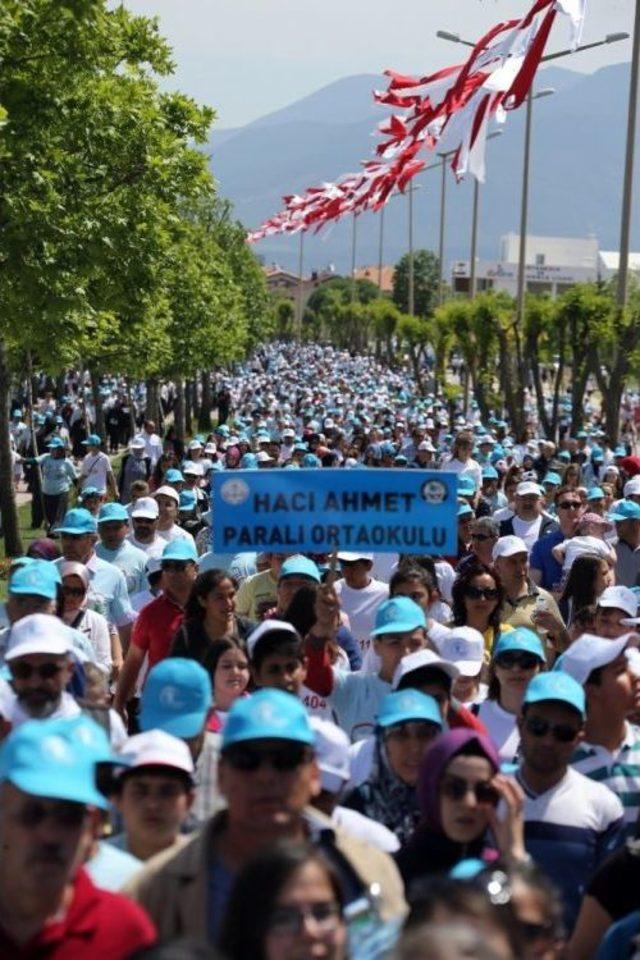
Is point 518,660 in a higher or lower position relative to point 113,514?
higher

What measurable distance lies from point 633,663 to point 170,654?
2.71 m

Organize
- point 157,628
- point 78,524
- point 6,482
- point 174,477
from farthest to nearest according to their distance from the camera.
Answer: point 6,482, point 174,477, point 78,524, point 157,628

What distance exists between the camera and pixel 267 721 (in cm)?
452

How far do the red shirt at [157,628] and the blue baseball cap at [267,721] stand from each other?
4.45 m

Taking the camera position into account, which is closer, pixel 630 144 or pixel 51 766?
pixel 51 766

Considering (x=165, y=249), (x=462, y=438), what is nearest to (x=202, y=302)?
(x=165, y=249)

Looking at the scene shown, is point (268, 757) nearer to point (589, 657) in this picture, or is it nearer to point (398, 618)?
point (589, 657)

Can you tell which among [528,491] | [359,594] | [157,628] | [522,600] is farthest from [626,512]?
[157,628]

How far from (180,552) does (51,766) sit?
224 inches

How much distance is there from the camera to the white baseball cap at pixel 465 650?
7957 mm

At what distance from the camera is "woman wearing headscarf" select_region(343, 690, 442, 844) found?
5.72m

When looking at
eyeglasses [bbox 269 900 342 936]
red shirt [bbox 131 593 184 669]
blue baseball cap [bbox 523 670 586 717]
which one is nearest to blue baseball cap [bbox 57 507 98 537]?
red shirt [bbox 131 593 184 669]

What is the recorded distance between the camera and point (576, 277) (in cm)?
19738

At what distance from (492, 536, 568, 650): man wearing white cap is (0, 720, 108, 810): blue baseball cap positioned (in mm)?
5266
